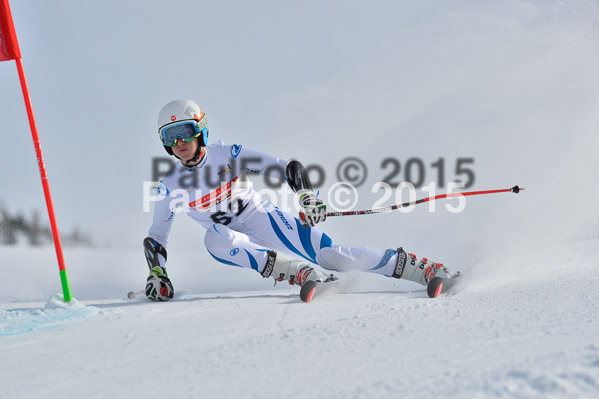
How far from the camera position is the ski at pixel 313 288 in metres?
3.23

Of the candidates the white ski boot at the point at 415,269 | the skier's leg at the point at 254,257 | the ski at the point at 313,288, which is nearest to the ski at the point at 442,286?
the white ski boot at the point at 415,269

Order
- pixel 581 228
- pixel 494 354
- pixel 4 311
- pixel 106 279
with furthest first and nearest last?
pixel 106 279
pixel 581 228
pixel 4 311
pixel 494 354

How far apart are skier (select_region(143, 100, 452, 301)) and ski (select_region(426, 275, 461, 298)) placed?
0.30m

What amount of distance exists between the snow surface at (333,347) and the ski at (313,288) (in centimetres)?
7

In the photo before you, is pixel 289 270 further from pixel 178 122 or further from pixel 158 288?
pixel 178 122

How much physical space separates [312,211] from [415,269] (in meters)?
0.83

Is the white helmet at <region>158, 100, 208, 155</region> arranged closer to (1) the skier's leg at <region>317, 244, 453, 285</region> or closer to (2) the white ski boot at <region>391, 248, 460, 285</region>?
(1) the skier's leg at <region>317, 244, 453, 285</region>

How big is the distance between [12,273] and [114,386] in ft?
15.8

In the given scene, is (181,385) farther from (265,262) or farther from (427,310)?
(265,262)

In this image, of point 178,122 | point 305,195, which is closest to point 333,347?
point 305,195

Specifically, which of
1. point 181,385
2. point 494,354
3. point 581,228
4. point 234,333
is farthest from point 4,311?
point 581,228

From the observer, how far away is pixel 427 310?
247 centimetres

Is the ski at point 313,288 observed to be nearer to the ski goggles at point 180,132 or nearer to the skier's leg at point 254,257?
the skier's leg at point 254,257

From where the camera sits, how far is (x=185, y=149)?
3936mm
